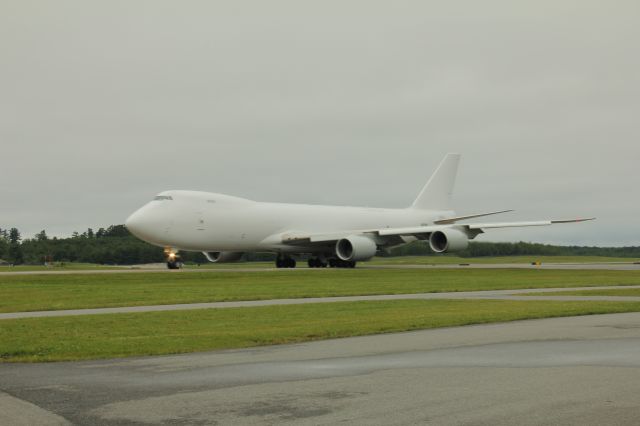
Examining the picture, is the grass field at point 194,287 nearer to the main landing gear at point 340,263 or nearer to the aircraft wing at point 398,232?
the aircraft wing at point 398,232

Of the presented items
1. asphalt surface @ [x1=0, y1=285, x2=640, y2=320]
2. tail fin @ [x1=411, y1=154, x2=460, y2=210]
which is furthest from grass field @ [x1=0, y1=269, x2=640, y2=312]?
tail fin @ [x1=411, y1=154, x2=460, y2=210]

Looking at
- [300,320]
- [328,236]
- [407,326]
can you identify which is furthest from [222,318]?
[328,236]

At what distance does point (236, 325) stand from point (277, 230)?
37.0 meters

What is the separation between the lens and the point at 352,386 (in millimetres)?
9438

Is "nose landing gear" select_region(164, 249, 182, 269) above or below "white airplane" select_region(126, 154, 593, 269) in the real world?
below

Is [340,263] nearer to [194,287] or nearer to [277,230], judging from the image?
[277,230]

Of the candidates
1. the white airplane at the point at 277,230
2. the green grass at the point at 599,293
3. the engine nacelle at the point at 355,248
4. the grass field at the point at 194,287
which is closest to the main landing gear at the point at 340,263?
the white airplane at the point at 277,230

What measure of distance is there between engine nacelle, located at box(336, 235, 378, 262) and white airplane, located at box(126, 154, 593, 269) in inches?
1.3

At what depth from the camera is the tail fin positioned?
233ft

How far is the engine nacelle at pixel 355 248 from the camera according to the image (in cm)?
5303

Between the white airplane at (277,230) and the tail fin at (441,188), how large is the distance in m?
6.66

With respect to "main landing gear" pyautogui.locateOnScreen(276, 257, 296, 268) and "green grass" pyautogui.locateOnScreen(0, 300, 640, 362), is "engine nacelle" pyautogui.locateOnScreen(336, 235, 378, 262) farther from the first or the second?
"green grass" pyautogui.locateOnScreen(0, 300, 640, 362)

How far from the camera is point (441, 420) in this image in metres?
7.54

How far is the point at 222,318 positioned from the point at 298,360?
7.62 meters
